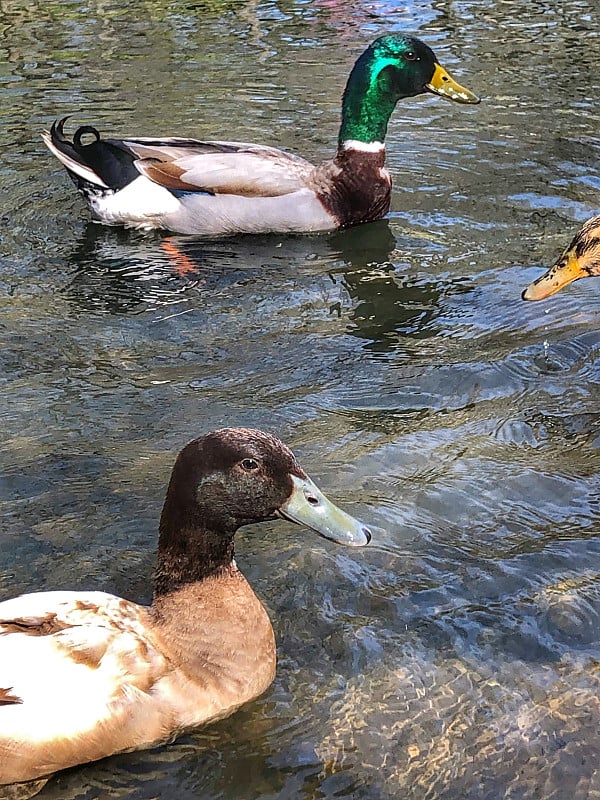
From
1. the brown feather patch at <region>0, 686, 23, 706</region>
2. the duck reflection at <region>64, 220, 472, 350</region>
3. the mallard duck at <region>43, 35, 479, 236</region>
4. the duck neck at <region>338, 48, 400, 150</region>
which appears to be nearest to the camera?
the brown feather patch at <region>0, 686, 23, 706</region>

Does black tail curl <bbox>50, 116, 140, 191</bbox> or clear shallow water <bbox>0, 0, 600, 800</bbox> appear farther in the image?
black tail curl <bbox>50, 116, 140, 191</bbox>

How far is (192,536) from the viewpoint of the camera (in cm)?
370

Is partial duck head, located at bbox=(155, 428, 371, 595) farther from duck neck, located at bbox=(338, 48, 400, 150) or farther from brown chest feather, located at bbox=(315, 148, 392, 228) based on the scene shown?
duck neck, located at bbox=(338, 48, 400, 150)

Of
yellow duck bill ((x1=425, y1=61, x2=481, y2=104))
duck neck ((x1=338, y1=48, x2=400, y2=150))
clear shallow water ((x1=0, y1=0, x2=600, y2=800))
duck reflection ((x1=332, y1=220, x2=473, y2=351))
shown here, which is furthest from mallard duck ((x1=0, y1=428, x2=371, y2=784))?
yellow duck bill ((x1=425, y1=61, x2=481, y2=104))

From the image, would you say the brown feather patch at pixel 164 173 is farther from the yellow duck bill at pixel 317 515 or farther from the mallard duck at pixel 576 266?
the yellow duck bill at pixel 317 515

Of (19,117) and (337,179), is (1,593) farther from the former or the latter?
(19,117)

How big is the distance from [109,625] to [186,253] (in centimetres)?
446

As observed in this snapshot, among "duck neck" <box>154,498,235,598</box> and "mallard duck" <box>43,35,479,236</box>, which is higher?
"duck neck" <box>154,498,235,598</box>

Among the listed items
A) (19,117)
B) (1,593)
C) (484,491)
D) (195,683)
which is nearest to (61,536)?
(1,593)

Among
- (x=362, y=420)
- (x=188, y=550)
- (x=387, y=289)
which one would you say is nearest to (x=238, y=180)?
(x=387, y=289)

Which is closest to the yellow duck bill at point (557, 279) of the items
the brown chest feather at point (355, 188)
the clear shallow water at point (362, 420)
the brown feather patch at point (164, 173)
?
the clear shallow water at point (362, 420)

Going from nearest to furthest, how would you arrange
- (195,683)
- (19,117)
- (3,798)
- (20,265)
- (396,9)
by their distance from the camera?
(3,798) → (195,683) → (20,265) → (19,117) → (396,9)

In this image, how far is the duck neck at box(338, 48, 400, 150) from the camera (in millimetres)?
8375

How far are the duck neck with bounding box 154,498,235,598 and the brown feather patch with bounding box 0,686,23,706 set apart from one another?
0.63 meters
